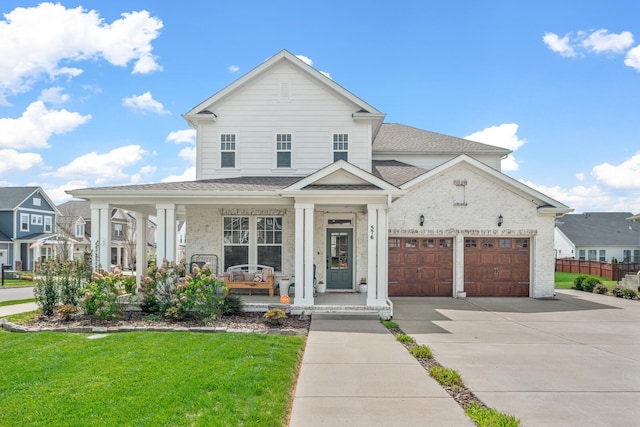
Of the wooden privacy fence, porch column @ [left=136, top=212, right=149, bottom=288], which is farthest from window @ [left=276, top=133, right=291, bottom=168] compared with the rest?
the wooden privacy fence

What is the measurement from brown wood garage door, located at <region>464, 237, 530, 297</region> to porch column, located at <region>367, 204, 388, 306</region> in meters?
5.71

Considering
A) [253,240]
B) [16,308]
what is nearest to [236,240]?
[253,240]

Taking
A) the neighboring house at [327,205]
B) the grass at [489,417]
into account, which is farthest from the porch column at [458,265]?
the grass at [489,417]

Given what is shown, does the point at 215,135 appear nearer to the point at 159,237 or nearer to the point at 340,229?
the point at 159,237

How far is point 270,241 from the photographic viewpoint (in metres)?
13.5

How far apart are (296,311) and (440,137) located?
12.3m

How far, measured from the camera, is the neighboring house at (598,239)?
3456 centimetres

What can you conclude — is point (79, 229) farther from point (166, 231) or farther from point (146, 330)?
point (146, 330)

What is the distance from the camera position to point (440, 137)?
19.3 metres

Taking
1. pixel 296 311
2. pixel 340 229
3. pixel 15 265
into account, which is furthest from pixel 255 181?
pixel 15 265

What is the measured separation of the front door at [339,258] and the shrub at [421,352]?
6.31 m

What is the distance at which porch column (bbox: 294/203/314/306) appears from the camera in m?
10.6

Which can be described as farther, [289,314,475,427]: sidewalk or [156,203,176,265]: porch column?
[156,203,176,265]: porch column

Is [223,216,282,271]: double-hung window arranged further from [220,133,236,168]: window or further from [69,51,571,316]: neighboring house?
[220,133,236,168]: window
